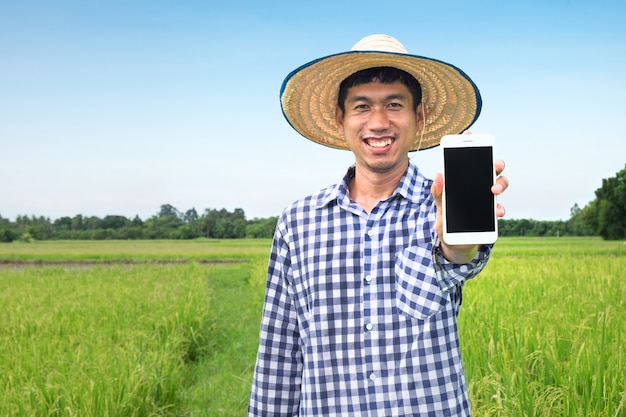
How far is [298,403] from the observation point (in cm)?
217

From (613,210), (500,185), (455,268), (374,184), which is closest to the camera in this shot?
(500,185)

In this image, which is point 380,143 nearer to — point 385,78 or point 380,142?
point 380,142

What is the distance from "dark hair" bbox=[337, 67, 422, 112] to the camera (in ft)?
6.59

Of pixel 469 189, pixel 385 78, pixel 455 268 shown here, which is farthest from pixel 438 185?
pixel 385 78

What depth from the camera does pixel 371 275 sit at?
1825 mm

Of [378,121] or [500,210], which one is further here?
[378,121]

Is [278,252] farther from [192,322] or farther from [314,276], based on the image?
[192,322]

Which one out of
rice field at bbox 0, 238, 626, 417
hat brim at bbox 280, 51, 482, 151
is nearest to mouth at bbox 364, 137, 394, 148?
hat brim at bbox 280, 51, 482, 151

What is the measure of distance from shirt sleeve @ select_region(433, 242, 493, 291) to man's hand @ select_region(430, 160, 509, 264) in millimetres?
21

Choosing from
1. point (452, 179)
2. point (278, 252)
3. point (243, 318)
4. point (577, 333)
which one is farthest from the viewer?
point (243, 318)

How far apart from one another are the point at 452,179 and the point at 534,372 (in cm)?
263

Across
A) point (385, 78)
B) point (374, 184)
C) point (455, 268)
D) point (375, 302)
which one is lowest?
point (375, 302)

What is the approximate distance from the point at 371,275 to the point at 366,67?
0.72m

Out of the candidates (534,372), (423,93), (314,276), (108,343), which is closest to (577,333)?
(534,372)
